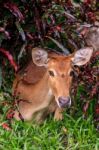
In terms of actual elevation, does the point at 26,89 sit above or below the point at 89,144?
above

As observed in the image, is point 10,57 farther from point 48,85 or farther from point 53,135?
point 53,135

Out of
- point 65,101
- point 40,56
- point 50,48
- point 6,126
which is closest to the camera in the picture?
point 65,101

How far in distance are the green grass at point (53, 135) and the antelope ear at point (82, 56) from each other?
669 mm

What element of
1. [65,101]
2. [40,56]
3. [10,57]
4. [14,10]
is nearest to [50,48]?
[40,56]

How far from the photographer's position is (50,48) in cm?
797

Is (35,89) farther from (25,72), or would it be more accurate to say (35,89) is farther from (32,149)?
(32,149)

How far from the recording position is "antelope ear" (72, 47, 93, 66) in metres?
7.29

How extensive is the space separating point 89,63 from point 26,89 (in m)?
0.86

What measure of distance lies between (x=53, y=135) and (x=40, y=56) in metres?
0.93

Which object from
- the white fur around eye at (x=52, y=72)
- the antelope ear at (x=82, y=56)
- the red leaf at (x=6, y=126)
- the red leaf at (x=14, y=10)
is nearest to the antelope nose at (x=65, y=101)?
the white fur around eye at (x=52, y=72)

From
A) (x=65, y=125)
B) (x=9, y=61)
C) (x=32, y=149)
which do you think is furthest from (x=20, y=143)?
(x=9, y=61)

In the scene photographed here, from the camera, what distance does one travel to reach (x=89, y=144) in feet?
23.1

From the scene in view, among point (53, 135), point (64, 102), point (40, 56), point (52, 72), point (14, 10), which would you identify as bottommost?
point (53, 135)

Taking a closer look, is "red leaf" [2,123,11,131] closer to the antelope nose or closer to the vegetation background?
the vegetation background
